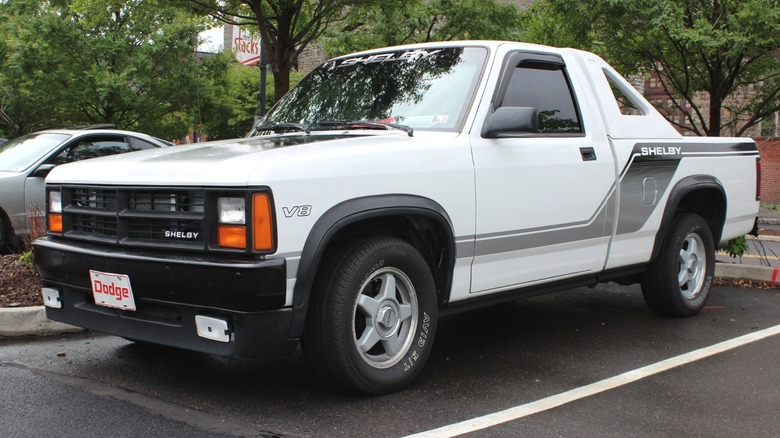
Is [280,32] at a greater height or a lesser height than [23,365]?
greater

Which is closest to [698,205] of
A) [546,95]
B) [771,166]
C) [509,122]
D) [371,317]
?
[546,95]

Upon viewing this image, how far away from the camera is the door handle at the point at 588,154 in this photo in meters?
4.99

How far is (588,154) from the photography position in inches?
198

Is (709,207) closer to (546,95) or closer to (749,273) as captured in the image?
(749,273)

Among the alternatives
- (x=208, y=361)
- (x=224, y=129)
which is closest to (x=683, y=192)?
(x=208, y=361)

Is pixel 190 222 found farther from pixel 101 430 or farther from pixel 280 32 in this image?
pixel 280 32

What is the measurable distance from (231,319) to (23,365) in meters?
1.86

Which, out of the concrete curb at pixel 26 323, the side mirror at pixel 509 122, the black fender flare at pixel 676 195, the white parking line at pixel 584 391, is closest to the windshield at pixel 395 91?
the side mirror at pixel 509 122

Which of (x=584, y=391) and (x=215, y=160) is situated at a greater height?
(x=215, y=160)

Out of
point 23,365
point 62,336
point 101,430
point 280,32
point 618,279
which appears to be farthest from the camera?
point 280,32

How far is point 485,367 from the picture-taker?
4.67 m

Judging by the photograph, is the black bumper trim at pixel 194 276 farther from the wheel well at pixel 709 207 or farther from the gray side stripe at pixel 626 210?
the wheel well at pixel 709 207

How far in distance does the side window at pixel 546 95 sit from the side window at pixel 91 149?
606 cm

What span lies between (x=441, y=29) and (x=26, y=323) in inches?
452
